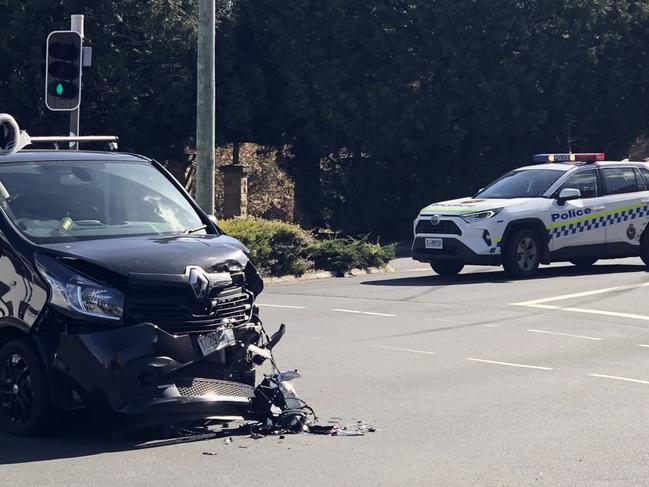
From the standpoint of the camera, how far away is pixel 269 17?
97.6ft

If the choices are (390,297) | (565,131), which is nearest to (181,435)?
(390,297)

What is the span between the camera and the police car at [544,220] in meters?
18.4

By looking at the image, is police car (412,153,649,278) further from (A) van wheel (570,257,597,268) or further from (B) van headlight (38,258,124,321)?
(B) van headlight (38,258,124,321)

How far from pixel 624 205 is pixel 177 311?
13710mm

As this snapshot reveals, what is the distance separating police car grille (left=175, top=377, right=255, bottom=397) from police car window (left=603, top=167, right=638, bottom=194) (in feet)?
42.9

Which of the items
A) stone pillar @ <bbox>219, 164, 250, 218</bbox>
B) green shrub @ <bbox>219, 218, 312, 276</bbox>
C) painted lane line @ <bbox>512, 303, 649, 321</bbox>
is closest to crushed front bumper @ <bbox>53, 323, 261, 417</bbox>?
painted lane line @ <bbox>512, 303, 649, 321</bbox>

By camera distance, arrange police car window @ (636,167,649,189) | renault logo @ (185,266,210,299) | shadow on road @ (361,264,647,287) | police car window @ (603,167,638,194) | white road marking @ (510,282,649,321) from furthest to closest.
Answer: police car window @ (636,167,649,189) < police car window @ (603,167,638,194) < shadow on road @ (361,264,647,287) < white road marking @ (510,282,649,321) < renault logo @ (185,266,210,299)

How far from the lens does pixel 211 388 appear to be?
7.85 meters

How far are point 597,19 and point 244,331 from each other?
22.7m

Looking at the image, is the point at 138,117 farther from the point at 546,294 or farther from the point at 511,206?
the point at 546,294

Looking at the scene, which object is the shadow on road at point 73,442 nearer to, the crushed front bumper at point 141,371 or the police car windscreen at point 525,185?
the crushed front bumper at point 141,371

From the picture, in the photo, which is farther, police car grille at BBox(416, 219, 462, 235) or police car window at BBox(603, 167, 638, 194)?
police car window at BBox(603, 167, 638, 194)

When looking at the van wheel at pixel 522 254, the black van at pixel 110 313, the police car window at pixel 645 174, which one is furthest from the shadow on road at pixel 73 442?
the police car window at pixel 645 174

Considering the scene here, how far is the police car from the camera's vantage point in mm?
18438
